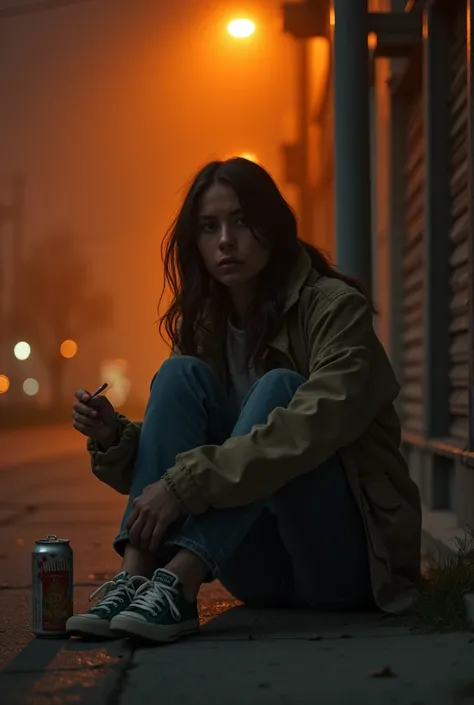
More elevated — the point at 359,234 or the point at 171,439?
the point at 359,234

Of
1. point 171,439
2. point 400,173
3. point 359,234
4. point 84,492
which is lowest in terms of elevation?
point 84,492

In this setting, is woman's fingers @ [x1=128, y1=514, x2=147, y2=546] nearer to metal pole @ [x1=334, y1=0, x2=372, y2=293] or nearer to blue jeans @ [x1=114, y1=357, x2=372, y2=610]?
blue jeans @ [x1=114, y1=357, x2=372, y2=610]

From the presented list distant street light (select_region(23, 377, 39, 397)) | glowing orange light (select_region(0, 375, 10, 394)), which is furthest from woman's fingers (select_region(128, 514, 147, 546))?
distant street light (select_region(23, 377, 39, 397))

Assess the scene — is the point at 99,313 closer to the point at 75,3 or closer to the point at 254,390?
the point at 75,3

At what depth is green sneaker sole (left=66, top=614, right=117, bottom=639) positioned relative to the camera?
2.51m

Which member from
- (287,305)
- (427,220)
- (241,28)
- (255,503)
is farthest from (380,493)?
(241,28)

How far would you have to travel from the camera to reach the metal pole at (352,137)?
4496 mm

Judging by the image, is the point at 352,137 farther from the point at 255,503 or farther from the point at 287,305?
the point at 255,503

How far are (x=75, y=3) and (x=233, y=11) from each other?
1686 millimetres

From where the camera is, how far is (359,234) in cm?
450

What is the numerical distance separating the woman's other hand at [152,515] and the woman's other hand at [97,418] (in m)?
0.32

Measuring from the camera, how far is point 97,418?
114 inches

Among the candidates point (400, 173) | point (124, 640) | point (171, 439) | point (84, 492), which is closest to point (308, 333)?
point (171, 439)

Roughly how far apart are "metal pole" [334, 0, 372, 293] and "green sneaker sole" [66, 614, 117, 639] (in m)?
2.27
